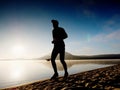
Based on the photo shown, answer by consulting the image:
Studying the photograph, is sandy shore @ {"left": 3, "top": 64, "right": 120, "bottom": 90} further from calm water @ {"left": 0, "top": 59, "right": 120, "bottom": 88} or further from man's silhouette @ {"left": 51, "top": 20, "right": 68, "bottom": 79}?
calm water @ {"left": 0, "top": 59, "right": 120, "bottom": 88}

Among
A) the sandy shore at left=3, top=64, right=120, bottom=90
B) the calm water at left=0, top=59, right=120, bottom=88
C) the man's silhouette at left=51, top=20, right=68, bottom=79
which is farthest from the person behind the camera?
the calm water at left=0, top=59, right=120, bottom=88

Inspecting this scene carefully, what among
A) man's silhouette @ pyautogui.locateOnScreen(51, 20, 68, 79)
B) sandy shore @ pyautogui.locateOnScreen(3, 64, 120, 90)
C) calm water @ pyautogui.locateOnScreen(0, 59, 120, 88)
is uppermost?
man's silhouette @ pyautogui.locateOnScreen(51, 20, 68, 79)

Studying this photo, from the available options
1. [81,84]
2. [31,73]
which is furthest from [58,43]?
[31,73]

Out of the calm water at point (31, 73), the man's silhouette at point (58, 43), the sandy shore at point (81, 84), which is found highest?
the man's silhouette at point (58, 43)

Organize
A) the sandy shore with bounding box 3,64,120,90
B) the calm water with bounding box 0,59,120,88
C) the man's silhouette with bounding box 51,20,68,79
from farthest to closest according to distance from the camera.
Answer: the calm water with bounding box 0,59,120,88 < the man's silhouette with bounding box 51,20,68,79 < the sandy shore with bounding box 3,64,120,90

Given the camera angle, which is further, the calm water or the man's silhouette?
the calm water

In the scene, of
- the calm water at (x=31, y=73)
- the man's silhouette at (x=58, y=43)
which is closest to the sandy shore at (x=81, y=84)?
the man's silhouette at (x=58, y=43)

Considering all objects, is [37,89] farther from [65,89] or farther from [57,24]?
[57,24]

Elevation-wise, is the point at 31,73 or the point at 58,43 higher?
the point at 58,43

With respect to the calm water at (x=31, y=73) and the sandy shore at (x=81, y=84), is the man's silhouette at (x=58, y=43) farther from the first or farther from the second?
the calm water at (x=31, y=73)

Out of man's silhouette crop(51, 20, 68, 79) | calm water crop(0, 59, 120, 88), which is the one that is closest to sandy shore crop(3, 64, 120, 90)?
man's silhouette crop(51, 20, 68, 79)

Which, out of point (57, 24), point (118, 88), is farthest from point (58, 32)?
point (118, 88)

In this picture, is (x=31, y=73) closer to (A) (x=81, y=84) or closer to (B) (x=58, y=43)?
(B) (x=58, y=43)

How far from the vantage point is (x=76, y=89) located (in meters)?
4.92
